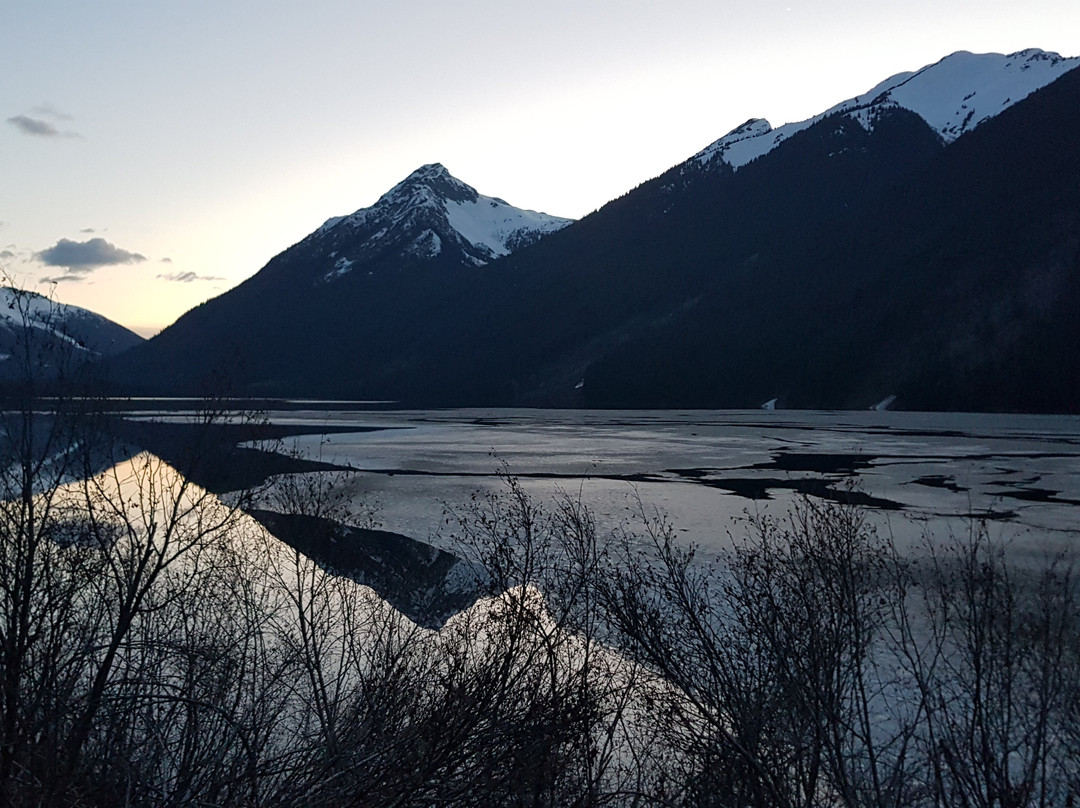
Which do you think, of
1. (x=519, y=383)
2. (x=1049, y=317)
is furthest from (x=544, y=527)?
(x=519, y=383)

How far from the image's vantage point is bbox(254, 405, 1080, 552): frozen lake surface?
23.6m

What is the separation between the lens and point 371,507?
26.6 metres

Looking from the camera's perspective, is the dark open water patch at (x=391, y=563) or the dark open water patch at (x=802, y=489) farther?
the dark open water patch at (x=802, y=489)

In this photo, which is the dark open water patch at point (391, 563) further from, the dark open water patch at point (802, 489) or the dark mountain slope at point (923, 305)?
the dark mountain slope at point (923, 305)

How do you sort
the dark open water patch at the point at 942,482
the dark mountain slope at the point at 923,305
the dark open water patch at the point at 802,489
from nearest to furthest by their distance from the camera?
the dark open water patch at the point at 802,489 < the dark open water patch at the point at 942,482 < the dark mountain slope at the point at 923,305

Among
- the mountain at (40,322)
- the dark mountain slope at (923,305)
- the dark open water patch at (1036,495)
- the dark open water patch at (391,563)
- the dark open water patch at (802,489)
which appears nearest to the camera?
the mountain at (40,322)

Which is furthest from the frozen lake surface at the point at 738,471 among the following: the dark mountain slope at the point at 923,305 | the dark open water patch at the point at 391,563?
the dark mountain slope at the point at 923,305

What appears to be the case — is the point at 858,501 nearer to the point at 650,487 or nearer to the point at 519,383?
the point at 650,487

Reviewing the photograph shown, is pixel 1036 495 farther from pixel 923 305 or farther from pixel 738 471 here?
pixel 923 305

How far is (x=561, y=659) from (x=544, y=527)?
9.02m

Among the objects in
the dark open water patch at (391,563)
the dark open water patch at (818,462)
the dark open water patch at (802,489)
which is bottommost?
the dark open water patch at (818,462)

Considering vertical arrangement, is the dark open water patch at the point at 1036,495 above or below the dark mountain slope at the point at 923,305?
below

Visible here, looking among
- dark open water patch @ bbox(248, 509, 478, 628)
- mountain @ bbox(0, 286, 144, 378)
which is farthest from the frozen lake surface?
mountain @ bbox(0, 286, 144, 378)

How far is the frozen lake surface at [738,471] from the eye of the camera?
23.6 m
